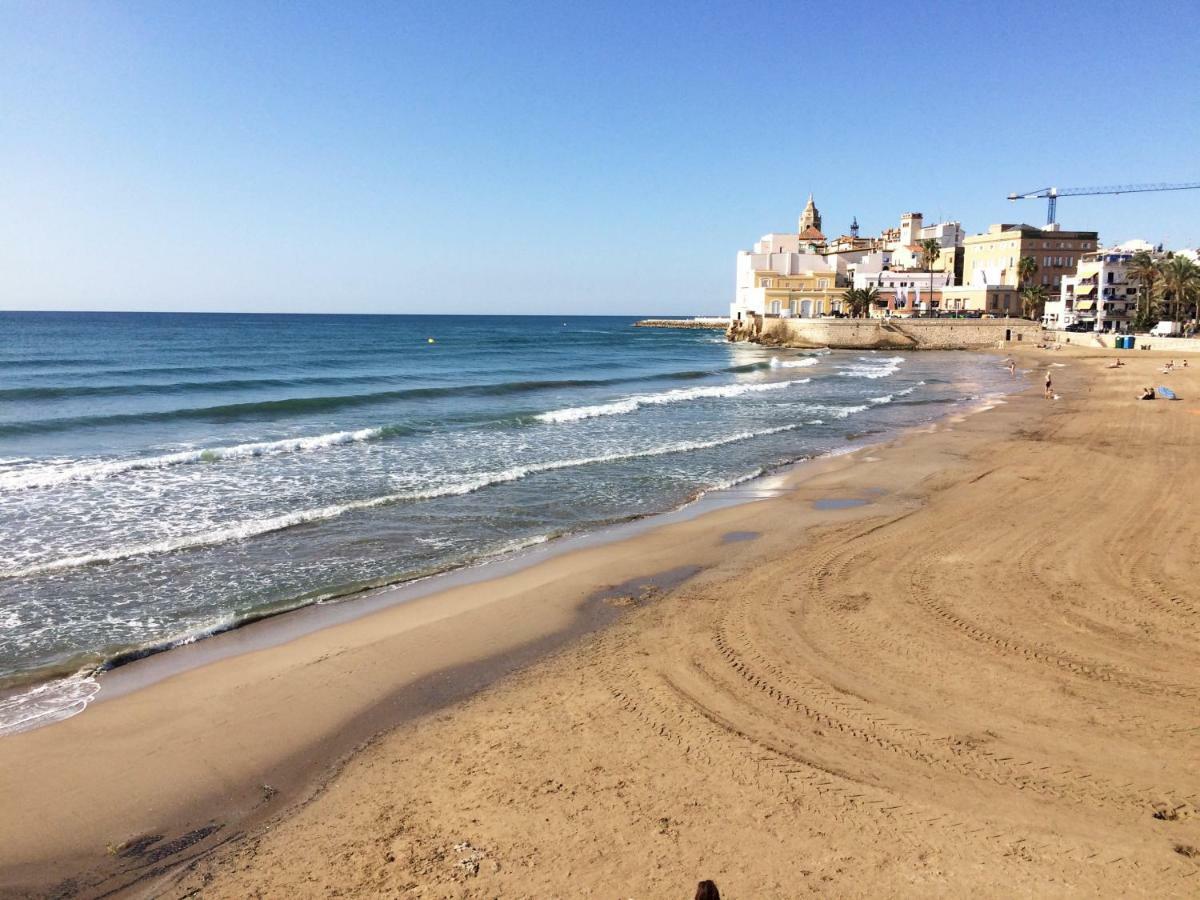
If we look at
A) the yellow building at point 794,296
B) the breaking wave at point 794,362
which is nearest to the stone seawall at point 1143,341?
the breaking wave at point 794,362

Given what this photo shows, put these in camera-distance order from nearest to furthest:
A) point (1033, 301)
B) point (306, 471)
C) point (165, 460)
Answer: point (306, 471)
point (165, 460)
point (1033, 301)

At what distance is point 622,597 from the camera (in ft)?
34.9

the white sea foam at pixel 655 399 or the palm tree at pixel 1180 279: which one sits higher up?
the palm tree at pixel 1180 279

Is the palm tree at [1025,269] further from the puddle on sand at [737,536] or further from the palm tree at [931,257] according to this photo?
the puddle on sand at [737,536]

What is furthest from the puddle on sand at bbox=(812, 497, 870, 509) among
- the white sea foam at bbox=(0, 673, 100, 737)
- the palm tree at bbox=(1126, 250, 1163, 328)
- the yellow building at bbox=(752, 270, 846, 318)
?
the yellow building at bbox=(752, 270, 846, 318)

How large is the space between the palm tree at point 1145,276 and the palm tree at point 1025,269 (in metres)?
15.7

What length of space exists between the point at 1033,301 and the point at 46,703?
92.0 m

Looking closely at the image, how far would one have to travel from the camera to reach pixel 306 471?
1919 centimetres

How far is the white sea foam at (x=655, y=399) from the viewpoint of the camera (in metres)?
30.2

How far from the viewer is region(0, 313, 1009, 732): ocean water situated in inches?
416

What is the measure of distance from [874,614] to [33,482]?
18.6 metres

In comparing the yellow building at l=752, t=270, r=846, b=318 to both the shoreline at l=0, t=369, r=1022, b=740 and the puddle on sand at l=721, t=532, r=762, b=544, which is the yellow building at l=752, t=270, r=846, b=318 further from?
the puddle on sand at l=721, t=532, r=762, b=544

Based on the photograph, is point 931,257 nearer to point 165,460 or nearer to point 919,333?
point 919,333

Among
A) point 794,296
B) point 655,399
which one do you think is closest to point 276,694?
point 655,399
